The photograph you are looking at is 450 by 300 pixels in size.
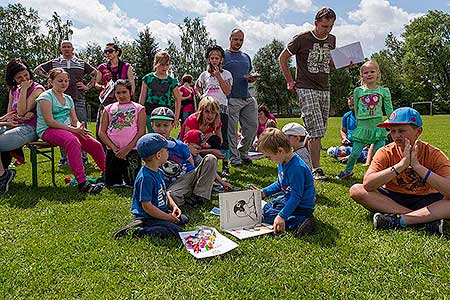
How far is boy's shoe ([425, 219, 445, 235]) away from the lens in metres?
3.24

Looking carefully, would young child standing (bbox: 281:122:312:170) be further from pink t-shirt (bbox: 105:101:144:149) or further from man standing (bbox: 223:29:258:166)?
man standing (bbox: 223:29:258:166)

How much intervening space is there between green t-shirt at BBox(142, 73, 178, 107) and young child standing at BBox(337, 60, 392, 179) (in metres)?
2.88

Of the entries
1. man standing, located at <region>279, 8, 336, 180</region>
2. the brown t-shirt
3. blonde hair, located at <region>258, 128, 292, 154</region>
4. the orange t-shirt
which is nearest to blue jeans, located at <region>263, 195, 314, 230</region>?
blonde hair, located at <region>258, 128, 292, 154</region>

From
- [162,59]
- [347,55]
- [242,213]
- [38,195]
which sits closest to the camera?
[242,213]

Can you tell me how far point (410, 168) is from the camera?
3.65 metres

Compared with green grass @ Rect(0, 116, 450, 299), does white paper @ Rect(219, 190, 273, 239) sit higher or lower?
higher

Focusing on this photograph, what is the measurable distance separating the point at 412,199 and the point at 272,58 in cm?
4559

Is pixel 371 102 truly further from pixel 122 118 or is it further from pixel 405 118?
pixel 122 118

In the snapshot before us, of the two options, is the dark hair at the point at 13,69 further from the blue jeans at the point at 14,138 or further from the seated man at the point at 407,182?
the seated man at the point at 407,182

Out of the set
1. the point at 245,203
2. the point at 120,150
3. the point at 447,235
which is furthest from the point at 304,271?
the point at 120,150

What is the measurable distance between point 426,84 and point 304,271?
56695mm

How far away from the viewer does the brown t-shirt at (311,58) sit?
5.74m

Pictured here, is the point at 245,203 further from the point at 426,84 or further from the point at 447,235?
the point at 426,84

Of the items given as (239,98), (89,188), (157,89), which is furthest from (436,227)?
(157,89)
